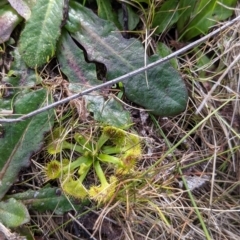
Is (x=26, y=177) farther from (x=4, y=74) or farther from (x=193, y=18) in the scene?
(x=193, y=18)

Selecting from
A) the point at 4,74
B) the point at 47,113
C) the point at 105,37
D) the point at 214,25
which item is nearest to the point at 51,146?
the point at 47,113

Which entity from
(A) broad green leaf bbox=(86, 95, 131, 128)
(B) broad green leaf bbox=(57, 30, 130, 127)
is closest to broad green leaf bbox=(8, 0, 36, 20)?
(B) broad green leaf bbox=(57, 30, 130, 127)

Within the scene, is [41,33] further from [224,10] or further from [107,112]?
[224,10]

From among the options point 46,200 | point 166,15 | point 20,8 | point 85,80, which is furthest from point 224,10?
point 46,200

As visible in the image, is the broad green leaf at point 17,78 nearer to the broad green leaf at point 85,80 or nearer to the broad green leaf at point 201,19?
the broad green leaf at point 85,80

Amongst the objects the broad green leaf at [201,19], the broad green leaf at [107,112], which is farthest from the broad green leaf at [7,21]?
the broad green leaf at [201,19]

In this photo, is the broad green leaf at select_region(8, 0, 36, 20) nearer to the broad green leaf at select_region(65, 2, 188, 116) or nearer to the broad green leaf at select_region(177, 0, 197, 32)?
the broad green leaf at select_region(65, 2, 188, 116)
